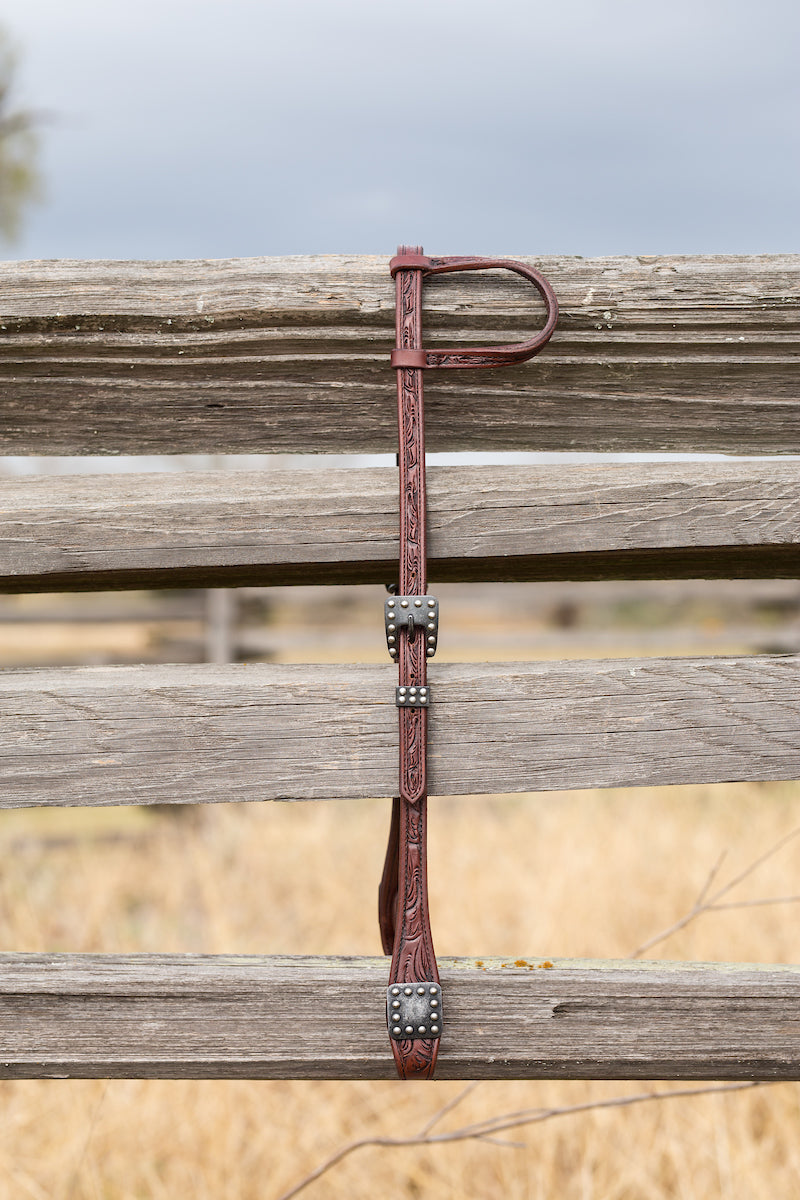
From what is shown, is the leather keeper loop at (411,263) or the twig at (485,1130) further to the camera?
the twig at (485,1130)

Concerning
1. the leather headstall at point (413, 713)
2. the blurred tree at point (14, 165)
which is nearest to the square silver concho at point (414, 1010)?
the leather headstall at point (413, 713)

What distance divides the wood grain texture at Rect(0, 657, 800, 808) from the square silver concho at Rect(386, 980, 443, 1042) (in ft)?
0.97

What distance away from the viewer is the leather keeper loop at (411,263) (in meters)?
1.47

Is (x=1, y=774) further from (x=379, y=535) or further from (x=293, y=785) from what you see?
(x=379, y=535)

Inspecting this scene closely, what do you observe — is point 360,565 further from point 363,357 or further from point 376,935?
point 376,935

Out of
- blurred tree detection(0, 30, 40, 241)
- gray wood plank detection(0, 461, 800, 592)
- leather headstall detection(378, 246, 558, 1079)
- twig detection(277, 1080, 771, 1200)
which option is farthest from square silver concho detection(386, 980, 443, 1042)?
blurred tree detection(0, 30, 40, 241)

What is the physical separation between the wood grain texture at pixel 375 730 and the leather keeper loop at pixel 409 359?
0.48 metres

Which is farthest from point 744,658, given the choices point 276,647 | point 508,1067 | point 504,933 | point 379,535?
point 276,647

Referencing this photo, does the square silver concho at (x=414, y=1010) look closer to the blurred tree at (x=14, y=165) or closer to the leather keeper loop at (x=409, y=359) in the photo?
the leather keeper loop at (x=409, y=359)

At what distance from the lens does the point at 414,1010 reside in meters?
1.42

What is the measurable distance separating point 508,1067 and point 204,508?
3.34 feet

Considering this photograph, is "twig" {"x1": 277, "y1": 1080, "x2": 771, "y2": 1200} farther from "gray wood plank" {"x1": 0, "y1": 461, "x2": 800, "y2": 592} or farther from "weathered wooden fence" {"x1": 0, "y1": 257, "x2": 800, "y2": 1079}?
"gray wood plank" {"x1": 0, "y1": 461, "x2": 800, "y2": 592}

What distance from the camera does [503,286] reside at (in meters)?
1.54

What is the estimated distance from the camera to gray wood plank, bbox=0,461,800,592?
4.90 ft
